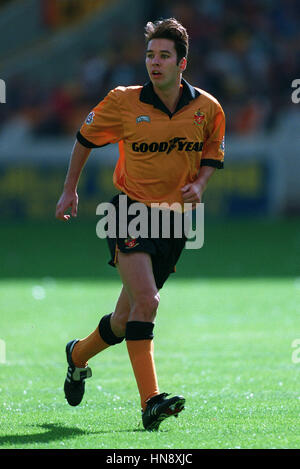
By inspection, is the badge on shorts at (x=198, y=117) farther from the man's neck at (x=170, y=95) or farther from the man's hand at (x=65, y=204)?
the man's hand at (x=65, y=204)

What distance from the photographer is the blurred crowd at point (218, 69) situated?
2123 centimetres

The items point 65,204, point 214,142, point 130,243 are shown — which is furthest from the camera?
point 214,142

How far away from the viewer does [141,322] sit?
5273 mm

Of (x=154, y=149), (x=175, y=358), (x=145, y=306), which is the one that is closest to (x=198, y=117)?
(x=154, y=149)

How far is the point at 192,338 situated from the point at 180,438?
→ 3.73 m

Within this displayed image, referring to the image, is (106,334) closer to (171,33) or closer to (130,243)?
(130,243)

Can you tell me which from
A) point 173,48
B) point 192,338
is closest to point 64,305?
point 192,338

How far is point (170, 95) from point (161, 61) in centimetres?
23

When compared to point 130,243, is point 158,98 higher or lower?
higher

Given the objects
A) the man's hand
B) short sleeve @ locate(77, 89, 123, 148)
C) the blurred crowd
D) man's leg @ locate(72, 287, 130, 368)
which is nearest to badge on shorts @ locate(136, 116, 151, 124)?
short sleeve @ locate(77, 89, 123, 148)

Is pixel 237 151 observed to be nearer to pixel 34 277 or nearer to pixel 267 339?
pixel 34 277

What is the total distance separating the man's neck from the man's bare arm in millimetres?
544

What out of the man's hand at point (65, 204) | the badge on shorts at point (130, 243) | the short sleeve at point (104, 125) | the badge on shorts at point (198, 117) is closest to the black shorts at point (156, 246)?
the badge on shorts at point (130, 243)

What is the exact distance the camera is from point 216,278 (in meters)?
12.8
